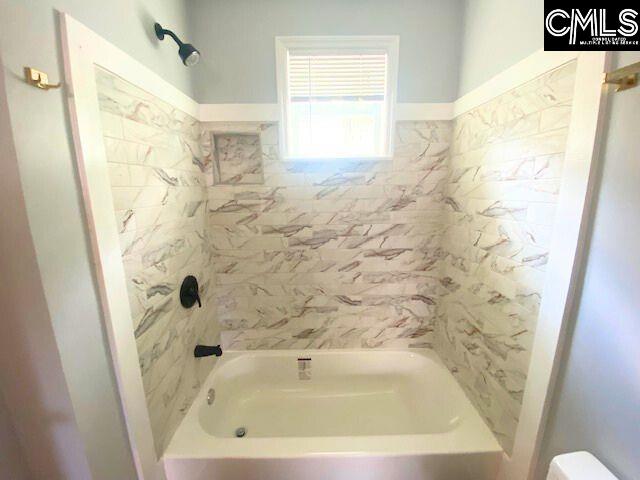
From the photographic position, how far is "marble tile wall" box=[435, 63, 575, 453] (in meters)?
0.94

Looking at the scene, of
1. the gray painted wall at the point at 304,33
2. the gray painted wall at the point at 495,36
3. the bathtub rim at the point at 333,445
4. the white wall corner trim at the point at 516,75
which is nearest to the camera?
the white wall corner trim at the point at 516,75

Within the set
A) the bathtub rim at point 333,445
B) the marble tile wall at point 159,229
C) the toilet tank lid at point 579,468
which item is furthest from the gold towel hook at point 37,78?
the toilet tank lid at point 579,468

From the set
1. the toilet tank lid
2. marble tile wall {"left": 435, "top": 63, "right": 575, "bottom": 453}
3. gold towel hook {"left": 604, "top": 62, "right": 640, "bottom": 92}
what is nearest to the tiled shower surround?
marble tile wall {"left": 435, "top": 63, "right": 575, "bottom": 453}

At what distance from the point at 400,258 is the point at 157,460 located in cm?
166

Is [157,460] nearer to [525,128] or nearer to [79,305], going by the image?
[79,305]

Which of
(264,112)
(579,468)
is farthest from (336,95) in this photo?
(579,468)

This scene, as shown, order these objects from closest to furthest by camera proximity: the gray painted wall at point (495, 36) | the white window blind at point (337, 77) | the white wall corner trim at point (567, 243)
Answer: the white wall corner trim at point (567, 243) < the gray painted wall at point (495, 36) < the white window blind at point (337, 77)

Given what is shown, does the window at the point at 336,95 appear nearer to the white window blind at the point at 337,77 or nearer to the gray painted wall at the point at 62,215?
the white window blind at the point at 337,77

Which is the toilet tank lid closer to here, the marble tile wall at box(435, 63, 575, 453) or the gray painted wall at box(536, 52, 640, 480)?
the gray painted wall at box(536, 52, 640, 480)

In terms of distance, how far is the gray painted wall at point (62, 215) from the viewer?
0.62m

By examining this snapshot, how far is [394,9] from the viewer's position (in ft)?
5.13

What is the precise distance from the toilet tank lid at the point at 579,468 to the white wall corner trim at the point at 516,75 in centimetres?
117
